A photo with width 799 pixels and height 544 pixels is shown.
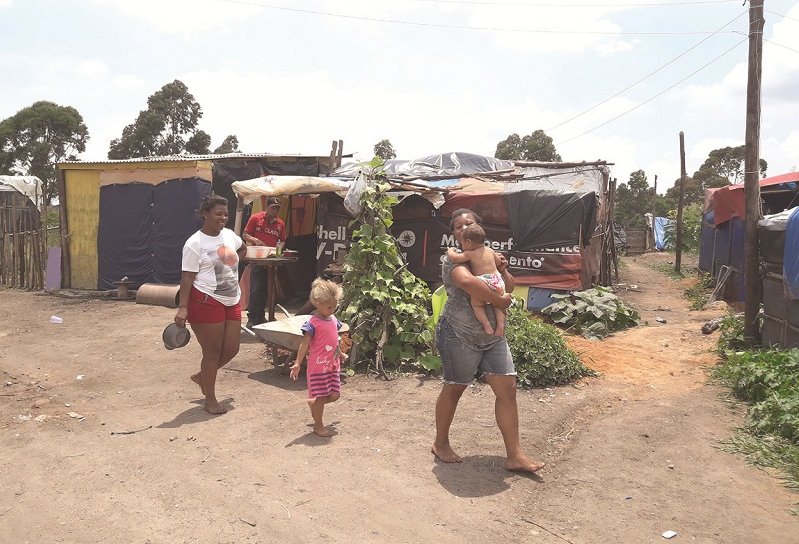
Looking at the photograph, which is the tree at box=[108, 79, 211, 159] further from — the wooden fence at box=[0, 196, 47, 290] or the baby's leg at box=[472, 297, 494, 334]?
the baby's leg at box=[472, 297, 494, 334]

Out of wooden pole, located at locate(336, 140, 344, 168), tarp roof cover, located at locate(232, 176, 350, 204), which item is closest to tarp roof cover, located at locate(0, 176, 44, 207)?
wooden pole, located at locate(336, 140, 344, 168)

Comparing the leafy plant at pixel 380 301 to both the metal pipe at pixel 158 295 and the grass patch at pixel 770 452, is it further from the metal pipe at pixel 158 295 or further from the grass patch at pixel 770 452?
the metal pipe at pixel 158 295

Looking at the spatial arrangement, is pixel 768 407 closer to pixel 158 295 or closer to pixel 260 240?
pixel 260 240

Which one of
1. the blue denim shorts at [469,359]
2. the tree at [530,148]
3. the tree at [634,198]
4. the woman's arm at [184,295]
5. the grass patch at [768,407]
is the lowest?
the grass patch at [768,407]

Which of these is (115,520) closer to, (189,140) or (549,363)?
(549,363)

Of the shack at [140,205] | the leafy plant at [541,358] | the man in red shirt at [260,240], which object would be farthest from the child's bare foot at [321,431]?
the shack at [140,205]

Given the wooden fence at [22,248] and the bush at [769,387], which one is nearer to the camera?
the bush at [769,387]

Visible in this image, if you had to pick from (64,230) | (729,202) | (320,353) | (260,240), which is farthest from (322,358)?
(729,202)

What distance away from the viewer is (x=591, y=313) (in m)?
9.14

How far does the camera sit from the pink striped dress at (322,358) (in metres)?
4.48

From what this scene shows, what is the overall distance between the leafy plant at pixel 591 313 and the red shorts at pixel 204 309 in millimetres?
5621

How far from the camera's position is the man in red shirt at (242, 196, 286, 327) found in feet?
26.5

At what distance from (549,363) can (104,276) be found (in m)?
10.5

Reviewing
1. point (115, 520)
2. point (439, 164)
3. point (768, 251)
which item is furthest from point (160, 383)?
point (439, 164)
